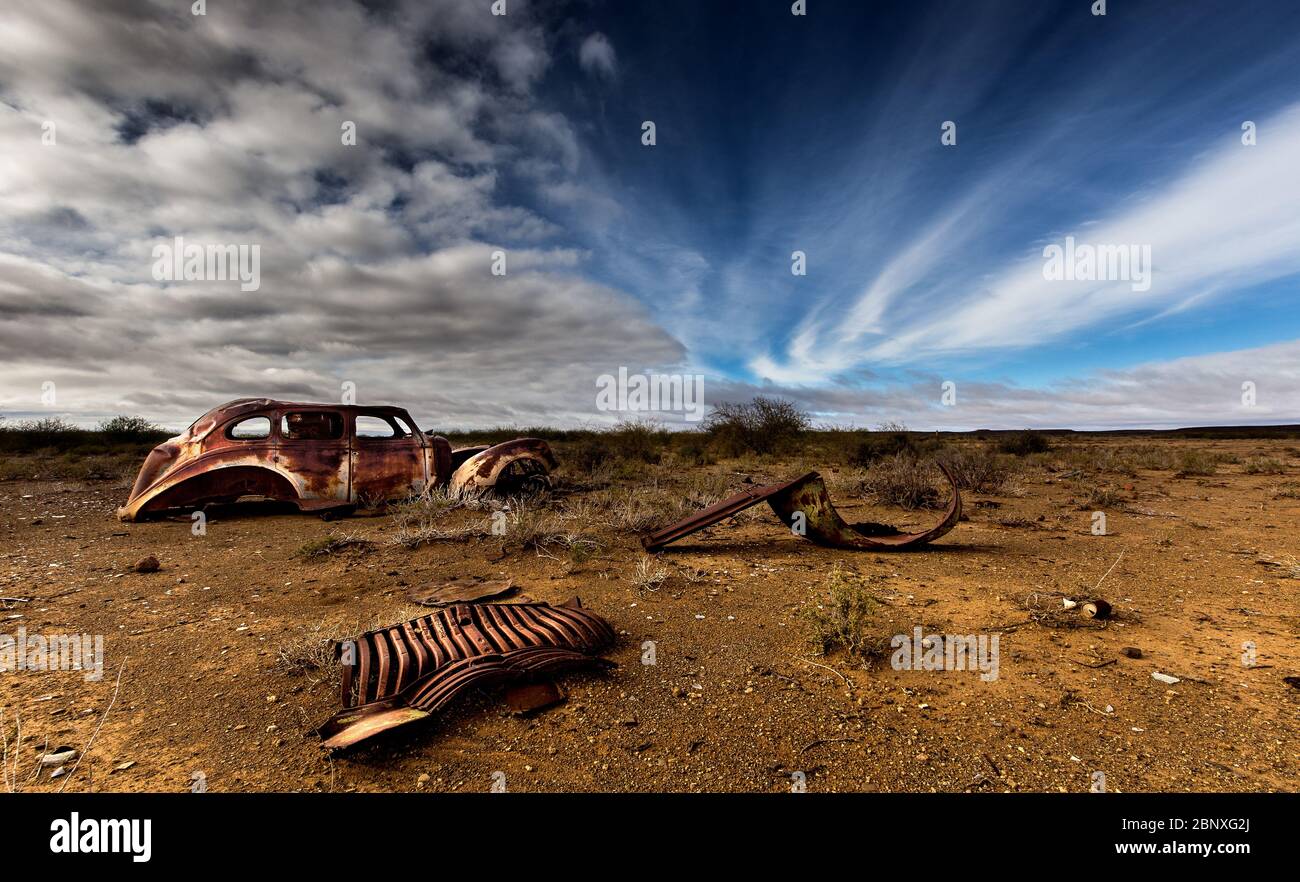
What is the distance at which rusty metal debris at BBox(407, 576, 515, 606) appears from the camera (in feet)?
14.8

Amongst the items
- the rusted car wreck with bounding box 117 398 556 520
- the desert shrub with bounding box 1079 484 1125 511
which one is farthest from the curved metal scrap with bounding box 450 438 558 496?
the desert shrub with bounding box 1079 484 1125 511

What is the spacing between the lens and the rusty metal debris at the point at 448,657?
2631 mm

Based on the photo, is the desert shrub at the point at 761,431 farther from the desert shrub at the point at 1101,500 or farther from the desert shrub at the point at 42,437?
the desert shrub at the point at 42,437

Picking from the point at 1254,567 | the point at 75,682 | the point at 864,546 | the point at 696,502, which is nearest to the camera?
the point at 75,682

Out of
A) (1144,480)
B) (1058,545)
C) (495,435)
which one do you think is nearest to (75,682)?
(1058,545)

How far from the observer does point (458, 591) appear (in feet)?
15.5

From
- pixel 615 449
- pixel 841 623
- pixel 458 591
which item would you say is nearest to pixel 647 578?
pixel 458 591

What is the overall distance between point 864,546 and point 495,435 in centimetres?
2735

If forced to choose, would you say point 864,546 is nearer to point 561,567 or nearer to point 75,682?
point 561,567

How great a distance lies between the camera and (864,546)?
5.83m

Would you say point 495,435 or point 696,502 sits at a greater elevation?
point 495,435

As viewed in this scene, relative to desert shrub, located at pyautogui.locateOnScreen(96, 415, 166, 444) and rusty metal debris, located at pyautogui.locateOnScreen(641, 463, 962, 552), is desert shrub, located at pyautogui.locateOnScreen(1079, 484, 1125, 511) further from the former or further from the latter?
desert shrub, located at pyautogui.locateOnScreen(96, 415, 166, 444)

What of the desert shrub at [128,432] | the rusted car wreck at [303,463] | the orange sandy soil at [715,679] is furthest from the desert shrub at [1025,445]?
the desert shrub at [128,432]

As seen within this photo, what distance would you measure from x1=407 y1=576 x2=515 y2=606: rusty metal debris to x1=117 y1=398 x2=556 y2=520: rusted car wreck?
12.6 feet
